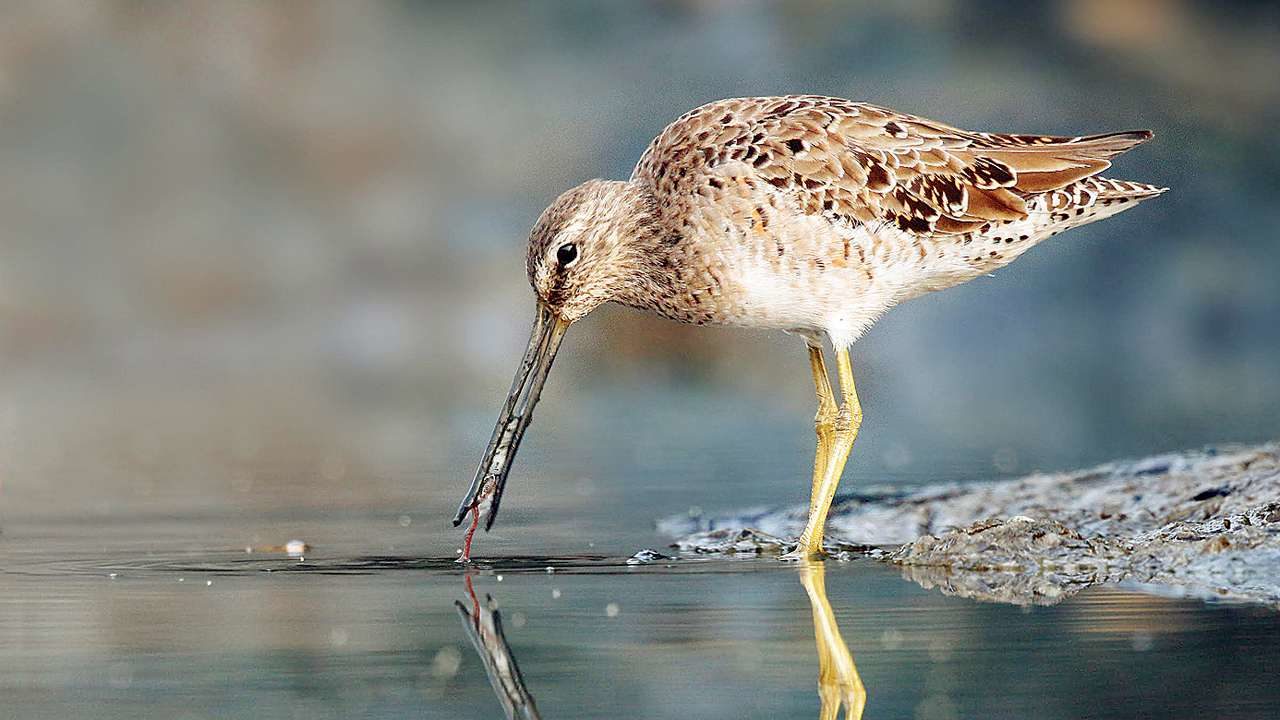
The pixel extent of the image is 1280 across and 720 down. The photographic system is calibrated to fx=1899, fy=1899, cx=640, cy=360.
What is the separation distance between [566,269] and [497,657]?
102 inches

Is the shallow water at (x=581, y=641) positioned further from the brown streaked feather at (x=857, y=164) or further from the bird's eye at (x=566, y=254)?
the brown streaked feather at (x=857, y=164)

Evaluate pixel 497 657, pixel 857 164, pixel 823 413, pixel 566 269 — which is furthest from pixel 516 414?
pixel 497 657

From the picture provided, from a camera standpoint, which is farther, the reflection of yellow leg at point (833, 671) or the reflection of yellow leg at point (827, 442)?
the reflection of yellow leg at point (827, 442)

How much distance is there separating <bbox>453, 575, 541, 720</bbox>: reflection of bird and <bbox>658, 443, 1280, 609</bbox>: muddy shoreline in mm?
1417

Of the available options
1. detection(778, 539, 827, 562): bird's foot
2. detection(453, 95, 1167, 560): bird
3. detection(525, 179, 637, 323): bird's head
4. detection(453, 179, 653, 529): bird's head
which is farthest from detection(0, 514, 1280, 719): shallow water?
detection(525, 179, 637, 323): bird's head

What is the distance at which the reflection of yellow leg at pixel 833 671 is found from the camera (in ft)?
13.6

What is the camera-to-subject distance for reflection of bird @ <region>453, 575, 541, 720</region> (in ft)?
13.8

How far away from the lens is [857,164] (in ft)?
24.1

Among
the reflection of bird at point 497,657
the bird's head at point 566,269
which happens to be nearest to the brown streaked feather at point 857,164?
the bird's head at point 566,269

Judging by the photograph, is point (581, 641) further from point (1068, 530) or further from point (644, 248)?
point (644, 248)

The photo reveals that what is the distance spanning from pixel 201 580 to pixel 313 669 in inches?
68.0

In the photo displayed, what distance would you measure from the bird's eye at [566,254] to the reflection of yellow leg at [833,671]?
1.90m

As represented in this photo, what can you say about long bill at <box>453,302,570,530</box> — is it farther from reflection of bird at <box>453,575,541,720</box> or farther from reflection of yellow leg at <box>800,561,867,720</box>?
reflection of yellow leg at <box>800,561,867,720</box>

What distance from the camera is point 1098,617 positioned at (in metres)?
5.17
